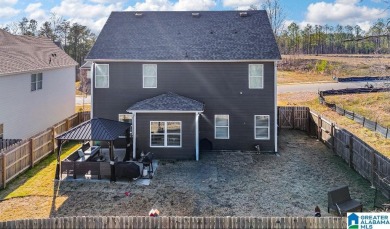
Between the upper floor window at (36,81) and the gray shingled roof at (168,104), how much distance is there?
804 cm

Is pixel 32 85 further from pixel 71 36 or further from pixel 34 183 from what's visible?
pixel 71 36

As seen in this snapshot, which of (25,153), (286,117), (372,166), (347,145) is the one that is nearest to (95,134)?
(25,153)

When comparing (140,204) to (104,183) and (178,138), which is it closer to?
(104,183)

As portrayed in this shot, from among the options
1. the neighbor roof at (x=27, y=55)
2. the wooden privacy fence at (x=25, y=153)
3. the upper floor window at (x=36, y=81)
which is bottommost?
the wooden privacy fence at (x=25, y=153)

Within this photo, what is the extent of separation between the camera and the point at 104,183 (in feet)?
52.9

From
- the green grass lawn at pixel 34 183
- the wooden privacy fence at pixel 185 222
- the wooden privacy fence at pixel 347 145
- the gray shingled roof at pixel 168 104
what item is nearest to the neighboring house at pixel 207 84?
the gray shingled roof at pixel 168 104

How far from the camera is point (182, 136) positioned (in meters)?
20.1

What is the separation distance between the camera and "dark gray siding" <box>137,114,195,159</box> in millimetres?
20031

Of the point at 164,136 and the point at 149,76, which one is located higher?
the point at 149,76

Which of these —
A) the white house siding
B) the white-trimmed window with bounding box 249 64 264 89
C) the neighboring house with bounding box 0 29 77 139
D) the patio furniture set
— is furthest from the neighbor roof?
the white-trimmed window with bounding box 249 64 264 89

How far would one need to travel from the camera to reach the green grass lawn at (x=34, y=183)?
48.5 ft

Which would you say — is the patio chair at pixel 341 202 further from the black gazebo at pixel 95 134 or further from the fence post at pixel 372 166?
the black gazebo at pixel 95 134

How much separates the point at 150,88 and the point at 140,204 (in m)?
9.76

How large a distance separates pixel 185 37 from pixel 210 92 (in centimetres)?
441
